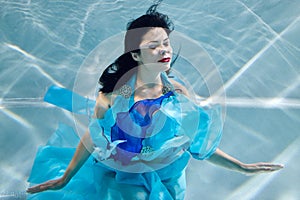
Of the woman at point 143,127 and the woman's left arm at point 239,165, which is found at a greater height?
the woman at point 143,127

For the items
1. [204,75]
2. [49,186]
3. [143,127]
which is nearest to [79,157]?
[49,186]

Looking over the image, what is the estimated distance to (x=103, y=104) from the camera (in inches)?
59.9

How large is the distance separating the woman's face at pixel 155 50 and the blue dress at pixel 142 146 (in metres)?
0.11

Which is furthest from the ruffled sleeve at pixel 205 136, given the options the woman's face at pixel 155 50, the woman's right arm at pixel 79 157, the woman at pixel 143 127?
the woman's right arm at pixel 79 157

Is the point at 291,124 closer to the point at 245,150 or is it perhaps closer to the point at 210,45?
the point at 245,150

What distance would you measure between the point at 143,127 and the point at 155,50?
29 cm

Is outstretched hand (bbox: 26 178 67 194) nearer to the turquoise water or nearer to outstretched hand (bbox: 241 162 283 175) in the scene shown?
the turquoise water

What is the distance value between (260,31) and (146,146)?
5.41 ft

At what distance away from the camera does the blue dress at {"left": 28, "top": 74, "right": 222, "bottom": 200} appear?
1482mm

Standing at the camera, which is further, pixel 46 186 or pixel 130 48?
pixel 46 186

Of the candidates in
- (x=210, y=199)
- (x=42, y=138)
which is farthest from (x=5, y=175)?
(x=210, y=199)

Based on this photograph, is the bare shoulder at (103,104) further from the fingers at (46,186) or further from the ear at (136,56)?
the fingers at (46,186)

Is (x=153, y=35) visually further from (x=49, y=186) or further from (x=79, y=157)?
(x=49, y=186)

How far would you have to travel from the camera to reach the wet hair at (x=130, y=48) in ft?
4.79
